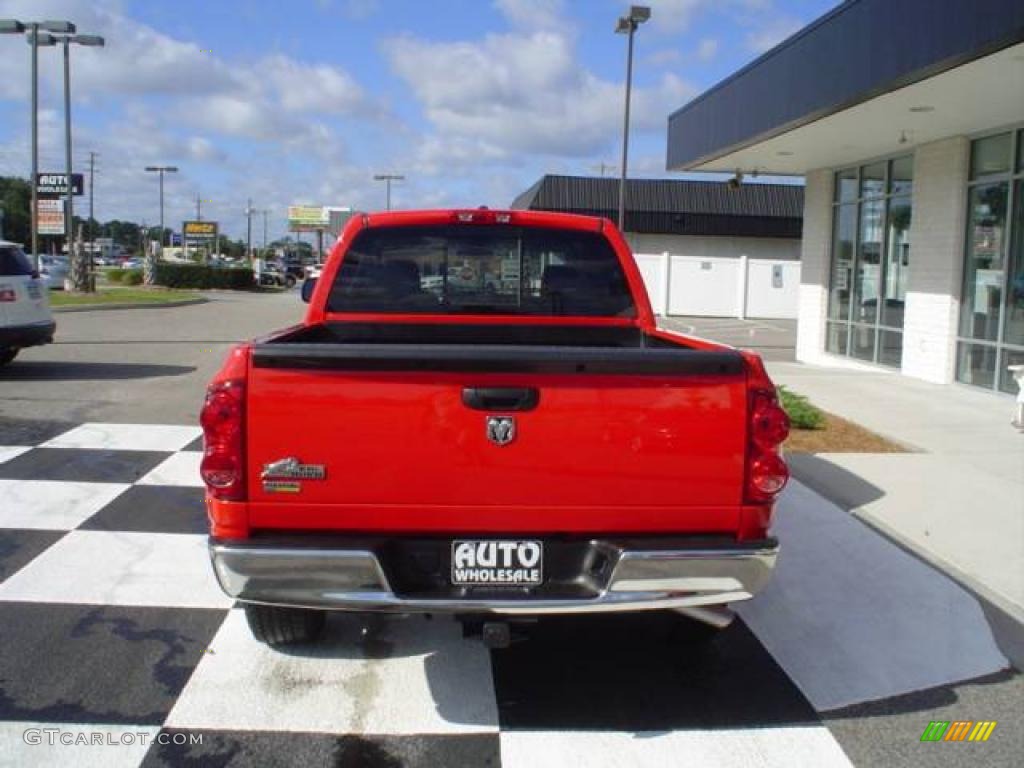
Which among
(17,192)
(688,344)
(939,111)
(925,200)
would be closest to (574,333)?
(688,344)

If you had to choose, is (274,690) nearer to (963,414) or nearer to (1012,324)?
(963,414)

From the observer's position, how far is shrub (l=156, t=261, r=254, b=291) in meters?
43.5

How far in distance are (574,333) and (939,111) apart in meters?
7.58

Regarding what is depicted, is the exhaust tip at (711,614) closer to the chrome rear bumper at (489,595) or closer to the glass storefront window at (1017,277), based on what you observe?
the chrome rear bumper at (489,595)

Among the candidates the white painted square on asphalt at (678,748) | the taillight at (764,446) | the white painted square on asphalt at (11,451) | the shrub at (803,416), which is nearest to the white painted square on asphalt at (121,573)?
A: the white painted square on asphalt at (678,748)

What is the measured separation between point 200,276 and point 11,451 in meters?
38.9

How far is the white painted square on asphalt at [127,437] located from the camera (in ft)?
26.5

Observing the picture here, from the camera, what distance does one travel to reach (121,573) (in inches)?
199

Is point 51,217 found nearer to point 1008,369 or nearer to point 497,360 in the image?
point 1008,369

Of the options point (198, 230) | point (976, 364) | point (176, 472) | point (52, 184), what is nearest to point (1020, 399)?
point (976, 364)

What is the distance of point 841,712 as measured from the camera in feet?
12.5

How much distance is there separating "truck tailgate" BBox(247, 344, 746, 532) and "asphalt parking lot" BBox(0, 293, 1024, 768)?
31.9 inches

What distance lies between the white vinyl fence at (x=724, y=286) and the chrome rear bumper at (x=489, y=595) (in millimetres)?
31938

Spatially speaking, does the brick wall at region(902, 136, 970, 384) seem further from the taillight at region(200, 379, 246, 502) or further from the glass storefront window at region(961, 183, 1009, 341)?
the taillight at region(200, 379, 246, 502)
